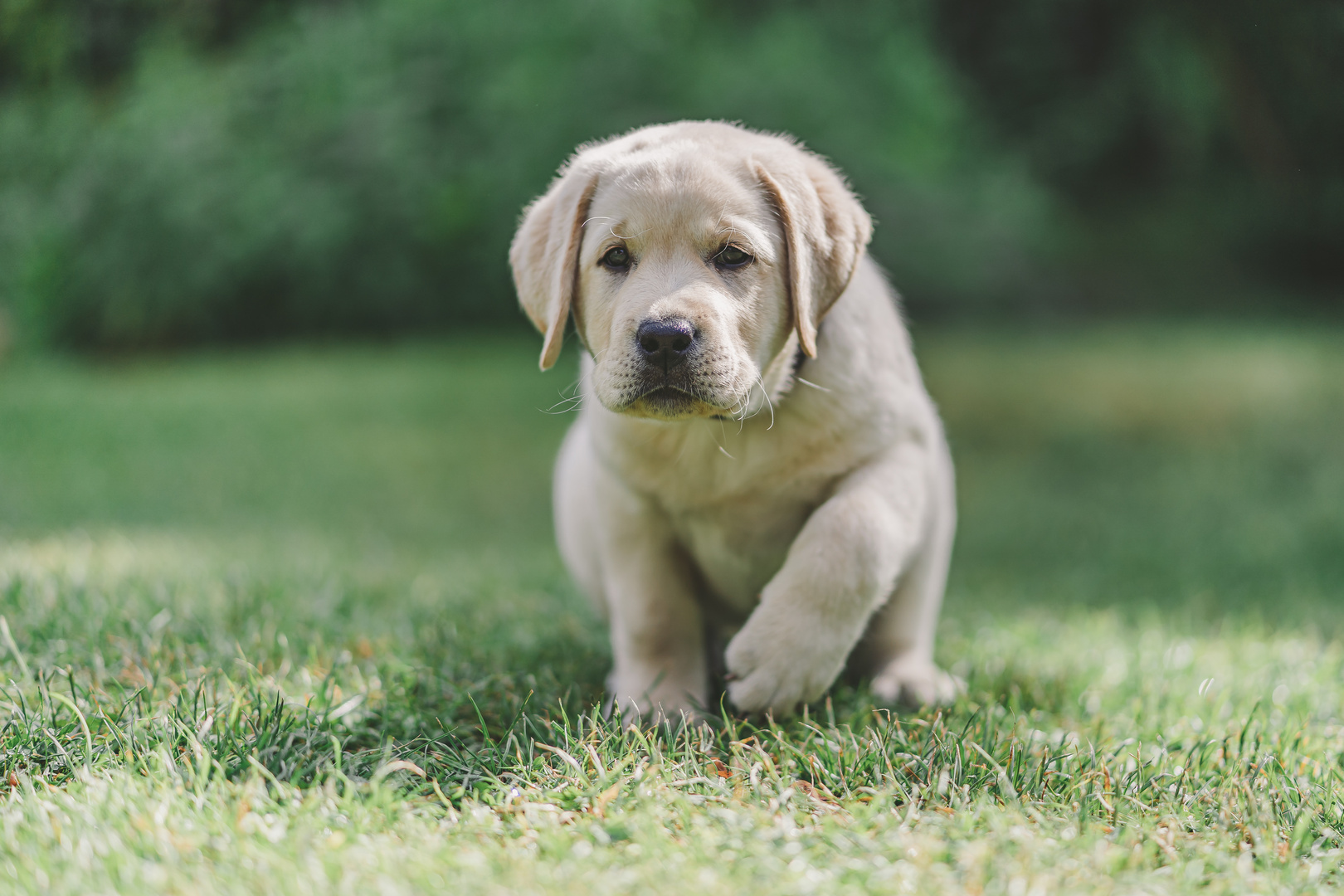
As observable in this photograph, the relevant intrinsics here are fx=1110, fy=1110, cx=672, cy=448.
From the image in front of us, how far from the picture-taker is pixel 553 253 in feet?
9.64

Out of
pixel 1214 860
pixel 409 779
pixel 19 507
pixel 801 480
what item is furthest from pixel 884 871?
pixel 19 507

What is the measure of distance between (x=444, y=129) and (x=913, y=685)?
11.4 metres

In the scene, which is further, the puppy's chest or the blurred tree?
the blurred tree

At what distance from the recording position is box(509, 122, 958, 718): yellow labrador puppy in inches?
102

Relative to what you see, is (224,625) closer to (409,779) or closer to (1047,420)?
(409,779)

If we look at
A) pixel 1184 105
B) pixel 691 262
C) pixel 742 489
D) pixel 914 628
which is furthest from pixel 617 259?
pixel 1184 105

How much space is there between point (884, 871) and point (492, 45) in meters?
12.3

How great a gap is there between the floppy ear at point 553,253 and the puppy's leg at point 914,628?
1146mm

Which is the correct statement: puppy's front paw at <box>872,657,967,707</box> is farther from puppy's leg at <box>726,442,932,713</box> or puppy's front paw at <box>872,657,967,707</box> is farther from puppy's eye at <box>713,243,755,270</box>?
puppy's eye at <box>713,243,755,270</box>

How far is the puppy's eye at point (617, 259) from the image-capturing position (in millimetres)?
2781

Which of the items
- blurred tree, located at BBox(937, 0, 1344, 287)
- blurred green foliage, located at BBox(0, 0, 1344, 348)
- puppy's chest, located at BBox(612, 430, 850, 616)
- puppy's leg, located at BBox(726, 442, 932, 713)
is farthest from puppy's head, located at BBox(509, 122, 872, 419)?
blurred green foliage, located at BBox(0, 0, 1344, 348)

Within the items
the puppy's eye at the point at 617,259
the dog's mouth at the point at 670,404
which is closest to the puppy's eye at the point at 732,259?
the puppy's eye at the point at 617,259

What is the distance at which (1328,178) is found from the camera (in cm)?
1474

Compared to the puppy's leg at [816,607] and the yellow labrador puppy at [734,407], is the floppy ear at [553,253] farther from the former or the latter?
the puppy's leg at [816,607]
